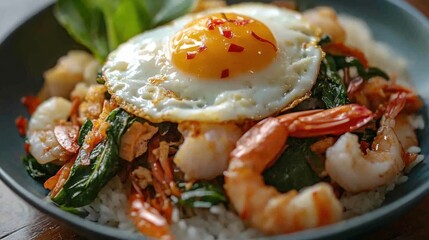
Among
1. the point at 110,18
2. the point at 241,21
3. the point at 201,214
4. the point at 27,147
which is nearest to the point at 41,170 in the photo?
the point at 27,147

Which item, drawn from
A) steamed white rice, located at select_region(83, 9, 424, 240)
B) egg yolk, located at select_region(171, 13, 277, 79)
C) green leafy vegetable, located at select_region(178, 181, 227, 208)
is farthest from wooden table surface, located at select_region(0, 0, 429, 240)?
egg yolk, located at select_region(171, 13, 277, 79)

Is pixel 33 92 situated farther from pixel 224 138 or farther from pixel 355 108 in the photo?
pixel 355 108

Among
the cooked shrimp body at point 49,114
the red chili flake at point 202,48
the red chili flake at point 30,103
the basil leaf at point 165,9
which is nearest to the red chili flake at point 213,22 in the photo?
the red chili flake at point 202,48

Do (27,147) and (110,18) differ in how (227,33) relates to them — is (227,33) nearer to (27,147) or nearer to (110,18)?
(110,18)

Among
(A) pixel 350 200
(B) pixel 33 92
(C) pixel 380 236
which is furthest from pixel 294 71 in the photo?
(B) pixel 33 92

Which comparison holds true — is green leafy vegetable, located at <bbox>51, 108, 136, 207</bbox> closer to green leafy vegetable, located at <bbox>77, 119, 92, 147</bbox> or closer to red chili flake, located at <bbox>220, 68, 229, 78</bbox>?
green leafy vegetable, located at <bbox>77, 119, 92, 147</bbox>

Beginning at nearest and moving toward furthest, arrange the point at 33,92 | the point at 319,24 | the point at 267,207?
the point at 267,207
the point at 319,24
the point at 33,92
